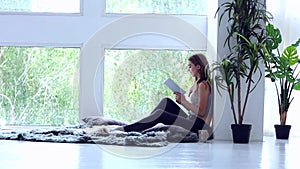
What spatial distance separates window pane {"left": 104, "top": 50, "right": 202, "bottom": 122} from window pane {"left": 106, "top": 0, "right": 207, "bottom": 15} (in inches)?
21.0

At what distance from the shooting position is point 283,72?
5.43 metres

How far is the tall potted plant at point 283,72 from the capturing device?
5311 mm

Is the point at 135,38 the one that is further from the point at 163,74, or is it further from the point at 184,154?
the point at 184,154

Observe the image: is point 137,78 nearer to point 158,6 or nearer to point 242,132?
point 158,6

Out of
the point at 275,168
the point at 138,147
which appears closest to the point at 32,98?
the point at 138,147

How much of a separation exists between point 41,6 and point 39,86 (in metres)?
1.05

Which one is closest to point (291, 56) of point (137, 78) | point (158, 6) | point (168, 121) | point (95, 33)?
point (168, 121)

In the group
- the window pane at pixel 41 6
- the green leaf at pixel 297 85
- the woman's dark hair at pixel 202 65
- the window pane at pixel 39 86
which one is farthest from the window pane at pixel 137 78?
the green leaf at pixel 297 85

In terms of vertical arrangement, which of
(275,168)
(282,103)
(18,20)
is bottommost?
(275,168)

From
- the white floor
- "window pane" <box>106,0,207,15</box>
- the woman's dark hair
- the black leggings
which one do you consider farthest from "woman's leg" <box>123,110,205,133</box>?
"window pane" <box>106,0,207,15</box>

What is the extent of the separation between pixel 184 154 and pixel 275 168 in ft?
2.71

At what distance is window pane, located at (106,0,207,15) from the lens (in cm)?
641

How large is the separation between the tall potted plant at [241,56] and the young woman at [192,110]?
0.57ft

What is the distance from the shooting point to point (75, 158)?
11.6 ft
